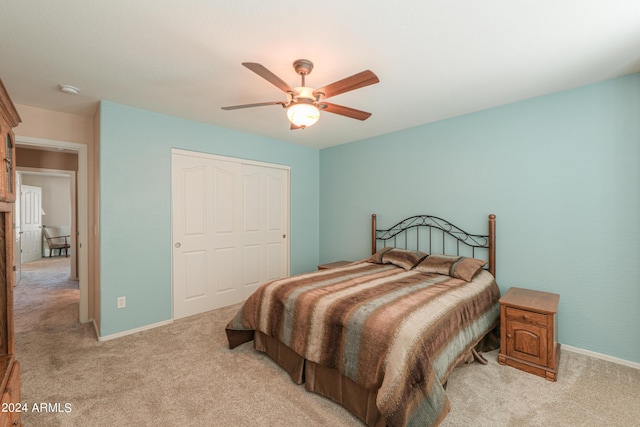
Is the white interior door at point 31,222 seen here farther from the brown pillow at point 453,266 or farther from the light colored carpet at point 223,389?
the brown pillow at point 453,266

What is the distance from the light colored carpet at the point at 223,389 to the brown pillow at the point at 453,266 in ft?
2.40

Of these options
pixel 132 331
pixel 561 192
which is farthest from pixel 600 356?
pixel 132 331

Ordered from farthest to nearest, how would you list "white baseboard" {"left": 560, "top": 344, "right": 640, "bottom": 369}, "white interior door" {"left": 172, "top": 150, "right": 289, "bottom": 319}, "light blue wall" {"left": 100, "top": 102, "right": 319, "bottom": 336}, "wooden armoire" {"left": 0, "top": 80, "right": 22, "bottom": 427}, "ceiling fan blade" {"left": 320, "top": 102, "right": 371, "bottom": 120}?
"white interior door" {"left": 172, "top": 150, "right": 289, "bottom": 319} < "light blue wall" {"left": 100, "top": 102, "right": 319, "bottom": 336} < "white baseboard" {"left": 560, "top": 344, "right": 640, "bottom": 369} < "ceiling fan blade" {"left": 320, "top": 102, "right": 371, "bottom": 120} < "wooden armoire" {"left": 0, "top": 80, "right": 22, "bottom": 427}

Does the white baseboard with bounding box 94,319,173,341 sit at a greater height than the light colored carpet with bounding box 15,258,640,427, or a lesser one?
greater

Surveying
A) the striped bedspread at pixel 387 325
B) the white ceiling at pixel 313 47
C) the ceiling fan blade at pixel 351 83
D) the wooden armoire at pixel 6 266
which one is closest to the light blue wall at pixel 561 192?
the white ceiling at pixel 313 47

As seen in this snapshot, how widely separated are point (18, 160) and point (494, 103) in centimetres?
670

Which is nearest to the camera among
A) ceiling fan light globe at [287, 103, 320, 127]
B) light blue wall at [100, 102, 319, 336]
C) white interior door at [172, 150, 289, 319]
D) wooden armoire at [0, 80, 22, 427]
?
wooden armoire at [0, 80, 22, 427]

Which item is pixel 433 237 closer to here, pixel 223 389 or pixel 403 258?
pixel 403 258

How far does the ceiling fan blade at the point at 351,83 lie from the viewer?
175cm

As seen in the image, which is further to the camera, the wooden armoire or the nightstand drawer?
the nightstand drawer

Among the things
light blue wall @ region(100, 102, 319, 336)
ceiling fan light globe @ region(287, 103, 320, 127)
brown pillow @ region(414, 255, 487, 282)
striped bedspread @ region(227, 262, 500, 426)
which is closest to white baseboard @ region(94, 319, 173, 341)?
light blue wall @ region(100, 102, 319, 336)

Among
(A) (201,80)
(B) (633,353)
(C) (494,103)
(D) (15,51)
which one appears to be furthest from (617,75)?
(D) (15,51)

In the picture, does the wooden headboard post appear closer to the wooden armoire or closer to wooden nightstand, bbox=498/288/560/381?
wooden nightstand, bbox=498/288/560/381

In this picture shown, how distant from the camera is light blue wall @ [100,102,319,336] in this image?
9.52 ft
